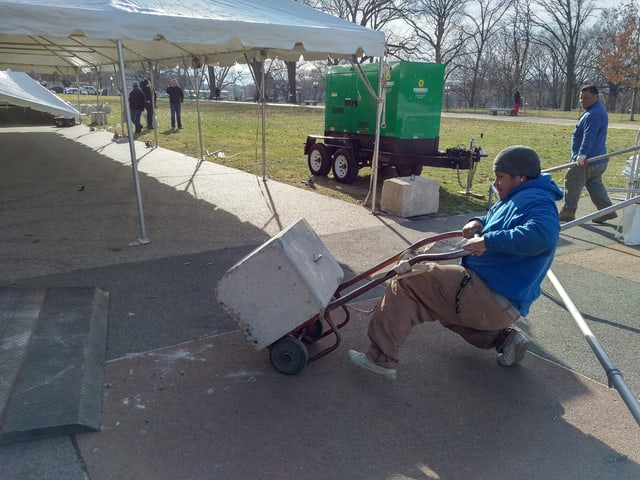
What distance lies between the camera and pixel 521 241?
284cm

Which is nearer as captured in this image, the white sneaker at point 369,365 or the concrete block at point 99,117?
the white sneaker at point 369,365

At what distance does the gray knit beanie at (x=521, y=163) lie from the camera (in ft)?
9.91

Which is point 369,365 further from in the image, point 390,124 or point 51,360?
point 390,124

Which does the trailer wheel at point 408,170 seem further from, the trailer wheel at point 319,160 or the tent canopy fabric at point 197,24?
the tent canopy fabric at point 197,24

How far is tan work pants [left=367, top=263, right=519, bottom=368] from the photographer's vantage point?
3.20m

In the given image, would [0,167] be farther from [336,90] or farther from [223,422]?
[223,422]

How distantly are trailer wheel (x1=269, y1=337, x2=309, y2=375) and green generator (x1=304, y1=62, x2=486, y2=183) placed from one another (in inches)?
259

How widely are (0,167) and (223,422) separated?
11690 millimetres

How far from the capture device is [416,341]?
13.1ft

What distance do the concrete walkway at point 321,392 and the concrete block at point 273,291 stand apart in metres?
0.43

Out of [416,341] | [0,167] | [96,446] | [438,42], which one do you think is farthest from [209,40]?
[438,42]

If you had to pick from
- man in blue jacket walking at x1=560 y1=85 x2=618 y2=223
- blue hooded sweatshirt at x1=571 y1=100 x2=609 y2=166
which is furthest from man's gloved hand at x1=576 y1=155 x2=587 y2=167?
blue hooded sweatshirt at x1=571 y1=100 x2=609 y2=166

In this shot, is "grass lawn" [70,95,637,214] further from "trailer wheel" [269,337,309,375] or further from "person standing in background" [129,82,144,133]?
"trailer wheel" [269,337,309,375]

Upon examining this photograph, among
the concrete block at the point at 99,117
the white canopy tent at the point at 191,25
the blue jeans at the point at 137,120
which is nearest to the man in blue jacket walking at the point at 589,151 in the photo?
the white canopy tent at the point at 191,25
